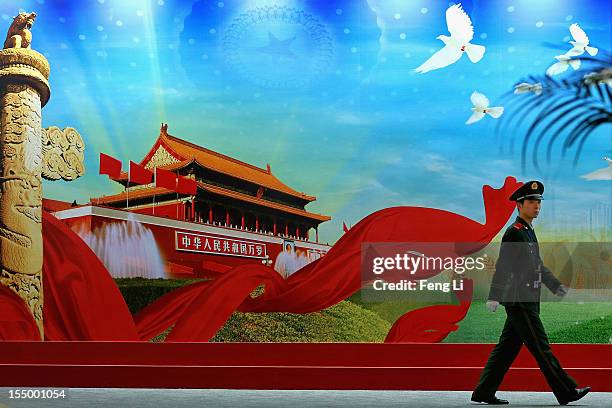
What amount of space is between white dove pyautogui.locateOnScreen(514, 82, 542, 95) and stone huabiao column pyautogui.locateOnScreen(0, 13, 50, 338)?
341 cm

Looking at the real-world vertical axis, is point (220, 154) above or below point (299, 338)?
above

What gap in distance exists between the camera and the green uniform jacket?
4.92 metres

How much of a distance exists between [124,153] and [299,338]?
1853 millimetres

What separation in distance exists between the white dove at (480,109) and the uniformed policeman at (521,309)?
981 mm

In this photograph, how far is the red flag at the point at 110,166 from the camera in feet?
20.3

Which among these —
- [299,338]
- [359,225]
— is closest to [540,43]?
[359,225]

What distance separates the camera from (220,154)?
6.11m

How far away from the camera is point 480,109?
19.5 ft

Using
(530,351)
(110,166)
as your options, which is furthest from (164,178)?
(530,351)

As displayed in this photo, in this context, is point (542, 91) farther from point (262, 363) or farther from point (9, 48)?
point (9, 48)

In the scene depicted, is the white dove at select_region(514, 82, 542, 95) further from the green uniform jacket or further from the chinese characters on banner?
the chinese characters on banner

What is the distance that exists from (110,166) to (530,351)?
3.23 meters

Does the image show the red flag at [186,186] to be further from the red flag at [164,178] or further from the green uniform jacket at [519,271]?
the green uniform jacket at [519,271]

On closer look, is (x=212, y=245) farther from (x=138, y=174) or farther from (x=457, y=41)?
(x=457, y=41)
